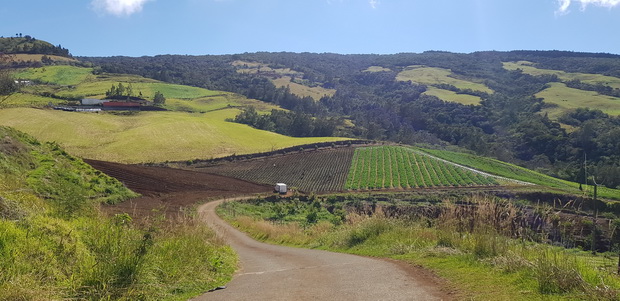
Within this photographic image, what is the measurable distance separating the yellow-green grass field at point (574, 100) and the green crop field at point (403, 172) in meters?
75.8

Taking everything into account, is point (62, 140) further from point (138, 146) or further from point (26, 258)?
point (26, 258)

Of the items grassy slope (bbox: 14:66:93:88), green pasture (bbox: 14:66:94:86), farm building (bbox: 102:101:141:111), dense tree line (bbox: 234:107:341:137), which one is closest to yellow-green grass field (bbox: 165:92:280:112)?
farm building (bbox: 102:101:141:111)

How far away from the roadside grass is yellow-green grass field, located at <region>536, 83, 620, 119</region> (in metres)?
139

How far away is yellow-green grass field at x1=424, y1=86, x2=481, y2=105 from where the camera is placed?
165438 mm

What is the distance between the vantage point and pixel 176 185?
4662 centimetres

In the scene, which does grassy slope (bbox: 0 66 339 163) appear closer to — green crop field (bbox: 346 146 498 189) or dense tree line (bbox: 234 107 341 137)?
green crop field (bbox: 346 146 498 189)

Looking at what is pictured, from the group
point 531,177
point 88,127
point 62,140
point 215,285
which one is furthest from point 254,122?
point 215,285

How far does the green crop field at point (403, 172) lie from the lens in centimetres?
6506

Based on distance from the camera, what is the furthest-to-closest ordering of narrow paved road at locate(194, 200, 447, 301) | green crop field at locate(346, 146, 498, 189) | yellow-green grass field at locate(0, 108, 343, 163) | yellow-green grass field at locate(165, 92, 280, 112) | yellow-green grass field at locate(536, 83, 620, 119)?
yellow-green grass field at locate(536, 83, 620, 119) < yellow-green grass field at locate(165, 92, 280, 112) < yellow-green grass field at locate(0, 108, 343, 163) < green crop field at locate(346, 146, 498, 189) < narrow paved road at locate(194, 200, 447, 301)

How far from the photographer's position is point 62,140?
6744 centimetres

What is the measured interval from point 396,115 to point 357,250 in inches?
5888

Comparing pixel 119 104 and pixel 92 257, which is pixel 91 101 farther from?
pixel 92 257

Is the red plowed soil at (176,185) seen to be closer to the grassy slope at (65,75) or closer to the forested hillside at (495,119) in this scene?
the forested hillside at (495,119)

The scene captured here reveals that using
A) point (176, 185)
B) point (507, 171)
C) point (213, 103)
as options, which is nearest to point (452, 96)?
point (213, 103)
